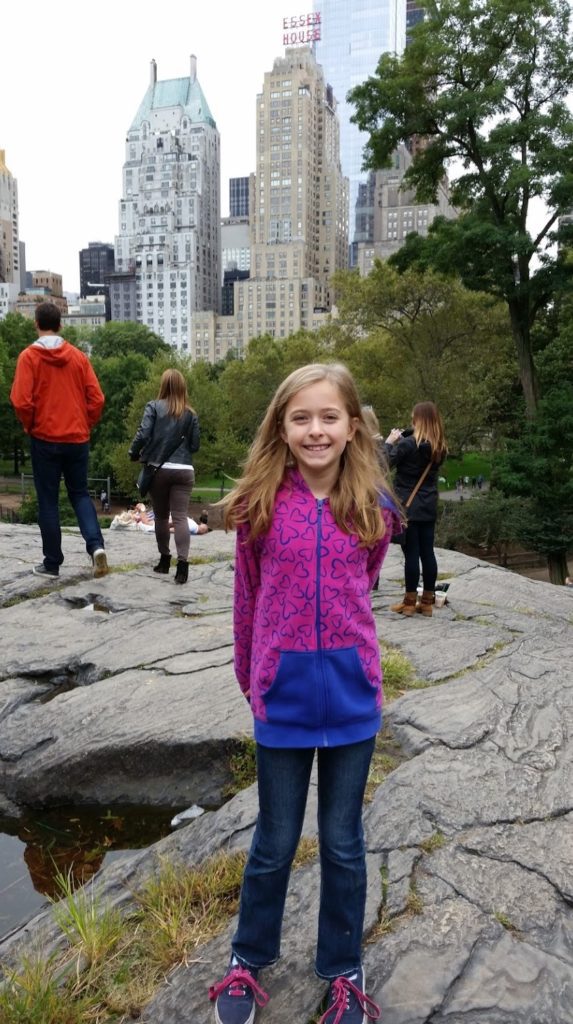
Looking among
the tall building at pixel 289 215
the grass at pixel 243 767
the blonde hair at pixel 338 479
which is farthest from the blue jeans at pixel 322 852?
the tall building at pixel 289 215

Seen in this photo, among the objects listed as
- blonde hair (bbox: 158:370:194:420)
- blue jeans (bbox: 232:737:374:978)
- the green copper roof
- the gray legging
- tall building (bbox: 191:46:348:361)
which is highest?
the green copper roof

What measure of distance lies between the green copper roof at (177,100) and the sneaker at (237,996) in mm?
189570

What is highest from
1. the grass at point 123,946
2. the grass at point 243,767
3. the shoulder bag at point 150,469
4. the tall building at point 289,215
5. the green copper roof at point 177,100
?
the green copper roof at point 177,100

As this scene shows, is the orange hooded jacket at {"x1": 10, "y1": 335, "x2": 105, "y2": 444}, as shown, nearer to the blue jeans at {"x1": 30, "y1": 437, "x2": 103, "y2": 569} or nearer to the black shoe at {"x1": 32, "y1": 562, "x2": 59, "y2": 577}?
the blue jeans at {"x1": 30, "y1": 437, "x2": 103, "y2": 569}

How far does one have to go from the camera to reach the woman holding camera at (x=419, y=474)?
602 centimetres

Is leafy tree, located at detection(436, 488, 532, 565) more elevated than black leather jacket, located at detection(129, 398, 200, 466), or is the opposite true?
black leather jacket, located at detection(129, 398, 200, 466)

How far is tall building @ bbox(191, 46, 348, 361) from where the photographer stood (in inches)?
5497

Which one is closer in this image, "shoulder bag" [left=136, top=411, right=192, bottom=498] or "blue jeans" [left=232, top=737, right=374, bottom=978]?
"blue jeans" [left=232, top=737, right=374, bottom=978]

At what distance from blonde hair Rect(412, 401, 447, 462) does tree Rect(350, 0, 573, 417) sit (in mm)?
13501

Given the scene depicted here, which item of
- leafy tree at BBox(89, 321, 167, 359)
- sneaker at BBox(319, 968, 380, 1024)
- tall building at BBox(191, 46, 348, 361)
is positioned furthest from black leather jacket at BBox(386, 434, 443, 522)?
tall building at BBox(191, 46, 348, 361)

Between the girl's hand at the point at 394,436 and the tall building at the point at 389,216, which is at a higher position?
the tall building at the point at 389,216

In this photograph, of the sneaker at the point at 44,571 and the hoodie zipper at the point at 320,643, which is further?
the sneaker at the point at 44,571

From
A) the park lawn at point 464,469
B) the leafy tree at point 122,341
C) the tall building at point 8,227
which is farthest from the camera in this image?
the tall building at point 8,227

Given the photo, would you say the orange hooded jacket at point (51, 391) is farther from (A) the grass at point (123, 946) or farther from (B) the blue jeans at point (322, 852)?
(B) the blue jeans at point (322, 852)
